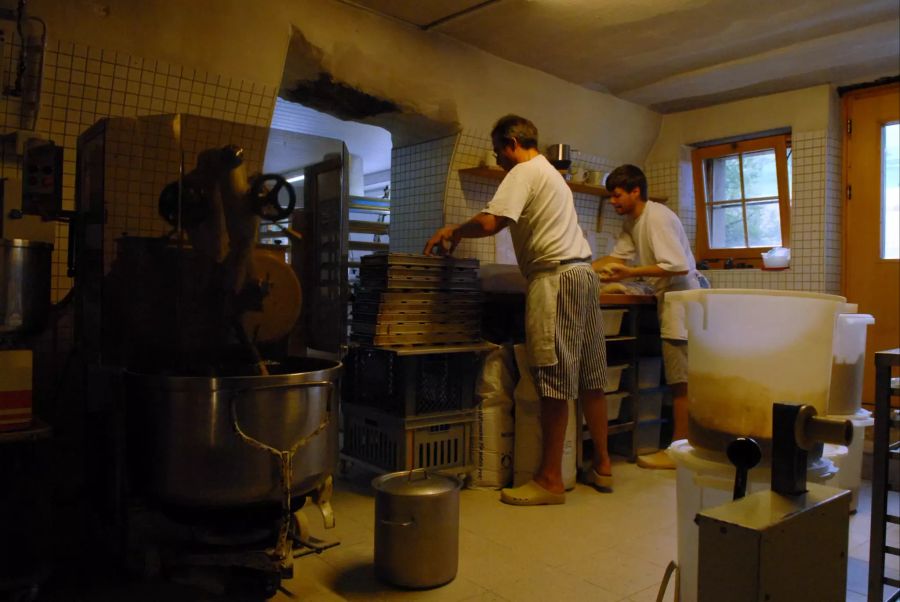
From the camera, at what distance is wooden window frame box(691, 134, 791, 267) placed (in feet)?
14.6

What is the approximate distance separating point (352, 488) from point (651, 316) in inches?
82.8

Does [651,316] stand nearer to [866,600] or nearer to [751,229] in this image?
[751,229]

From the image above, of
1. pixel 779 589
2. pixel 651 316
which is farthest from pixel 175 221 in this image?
pixel 651 316

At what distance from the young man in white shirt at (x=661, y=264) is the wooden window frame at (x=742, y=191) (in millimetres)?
1266

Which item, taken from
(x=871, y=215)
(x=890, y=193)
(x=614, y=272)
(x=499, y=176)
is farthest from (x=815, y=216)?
(x=499, y=176)

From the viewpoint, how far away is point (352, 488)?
3.06m

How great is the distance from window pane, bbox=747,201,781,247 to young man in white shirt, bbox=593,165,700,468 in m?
1.31

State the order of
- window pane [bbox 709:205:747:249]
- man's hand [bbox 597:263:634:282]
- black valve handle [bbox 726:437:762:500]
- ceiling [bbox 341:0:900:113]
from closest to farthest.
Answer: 1. black valve handle [bbox 726:437:762:500]
2. ceiling [bbox 341:0:900:113]
3. man's hand [bbox 597:263:634:282]
4. window pane [bbox 709:205:747:249]

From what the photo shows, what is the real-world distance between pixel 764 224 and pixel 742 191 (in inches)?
11.6

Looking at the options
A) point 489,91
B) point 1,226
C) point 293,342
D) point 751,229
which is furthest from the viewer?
point 751,229

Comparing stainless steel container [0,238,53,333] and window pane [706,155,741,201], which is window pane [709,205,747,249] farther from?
stainless steel container [0,238,53,333]

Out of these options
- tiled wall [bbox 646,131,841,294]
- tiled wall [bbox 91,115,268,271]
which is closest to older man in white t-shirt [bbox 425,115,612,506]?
tiled wall [bbox 91,115,268,271]

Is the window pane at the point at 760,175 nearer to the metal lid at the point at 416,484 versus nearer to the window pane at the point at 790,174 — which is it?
the window pane at the point at 790,174

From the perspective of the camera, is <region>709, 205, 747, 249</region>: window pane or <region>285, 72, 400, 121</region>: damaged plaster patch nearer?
<region>285, 72, 400, 121</region>: damaged plaster patch
